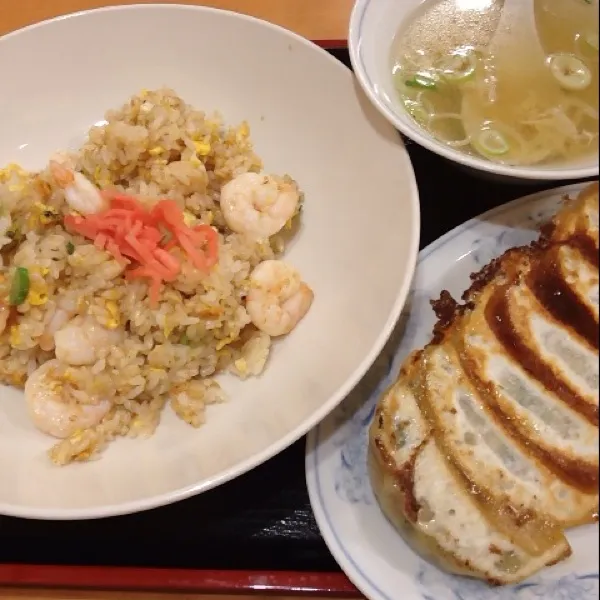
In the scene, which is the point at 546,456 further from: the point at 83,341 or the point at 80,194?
the point at 80,194

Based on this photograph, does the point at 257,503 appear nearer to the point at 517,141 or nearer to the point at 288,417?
the point at 288,417

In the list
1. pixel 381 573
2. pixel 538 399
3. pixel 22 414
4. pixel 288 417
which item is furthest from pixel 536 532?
pixel 22 414

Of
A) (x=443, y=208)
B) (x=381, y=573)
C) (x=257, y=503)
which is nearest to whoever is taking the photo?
(x=381, y=573)

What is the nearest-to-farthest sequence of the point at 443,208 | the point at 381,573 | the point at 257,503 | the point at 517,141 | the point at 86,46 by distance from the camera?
the point at 517,141 < the point at 381,573 < the point at 257,503 < the point at 443,208 < the point at 86,46

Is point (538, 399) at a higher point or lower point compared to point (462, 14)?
lower

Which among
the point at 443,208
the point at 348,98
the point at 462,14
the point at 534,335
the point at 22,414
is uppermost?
the point at 462,14

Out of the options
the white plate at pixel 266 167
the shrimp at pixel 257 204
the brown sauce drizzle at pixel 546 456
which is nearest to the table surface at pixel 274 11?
the white plate at pixel 266 167

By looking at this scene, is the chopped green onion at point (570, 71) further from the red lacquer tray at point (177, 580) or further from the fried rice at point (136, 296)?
the red lacquer tray at point (177, 580)

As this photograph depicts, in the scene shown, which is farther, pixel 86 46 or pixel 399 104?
pixel 86 46
